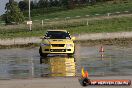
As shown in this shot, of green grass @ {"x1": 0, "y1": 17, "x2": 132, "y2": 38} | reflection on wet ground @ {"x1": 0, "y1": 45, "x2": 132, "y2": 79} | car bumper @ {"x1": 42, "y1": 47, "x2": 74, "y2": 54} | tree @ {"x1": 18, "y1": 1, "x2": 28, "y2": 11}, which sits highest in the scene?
reflection on wet ground @ {"x1": 0, "y1": 45, "x2": 132, "y2": 79}

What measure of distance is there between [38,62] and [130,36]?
56.9 feet

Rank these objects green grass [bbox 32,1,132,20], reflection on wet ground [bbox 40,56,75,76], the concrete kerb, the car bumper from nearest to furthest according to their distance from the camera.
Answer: reflection on wet ground [bbox 40,56,75,76] → the car bumper → the concrete kerb → green grass [bbox 32,1,132,20]

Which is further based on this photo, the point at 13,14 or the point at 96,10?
the point at 96,10

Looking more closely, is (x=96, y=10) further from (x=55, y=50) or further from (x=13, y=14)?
(x=55, y=50)

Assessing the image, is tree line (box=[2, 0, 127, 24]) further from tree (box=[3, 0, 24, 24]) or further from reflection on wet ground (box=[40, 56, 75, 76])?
reflection on wet ground (box=[40, 56, 75, 76])

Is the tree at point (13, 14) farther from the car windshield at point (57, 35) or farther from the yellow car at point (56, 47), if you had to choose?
the yellow car at point (56, 47)

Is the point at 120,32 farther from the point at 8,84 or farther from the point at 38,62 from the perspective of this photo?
the point at 8,84

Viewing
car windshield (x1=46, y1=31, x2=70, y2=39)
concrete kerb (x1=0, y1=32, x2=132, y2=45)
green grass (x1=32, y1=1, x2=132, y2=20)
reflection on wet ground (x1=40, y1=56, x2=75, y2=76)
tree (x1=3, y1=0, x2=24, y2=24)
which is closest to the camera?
reflection on wet ground (x1=40, y1=56, x2=75, y2=76)

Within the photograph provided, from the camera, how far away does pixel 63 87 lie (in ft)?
48.2

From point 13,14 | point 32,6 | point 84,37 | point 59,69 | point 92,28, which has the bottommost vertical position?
point 32,6

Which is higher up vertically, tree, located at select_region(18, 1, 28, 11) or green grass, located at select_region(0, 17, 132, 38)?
green grass, located at select_region(0, 17, 132, 38)

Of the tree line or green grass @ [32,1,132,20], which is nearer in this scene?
the tree line

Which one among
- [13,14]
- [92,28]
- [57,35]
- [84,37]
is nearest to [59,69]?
[57,35]

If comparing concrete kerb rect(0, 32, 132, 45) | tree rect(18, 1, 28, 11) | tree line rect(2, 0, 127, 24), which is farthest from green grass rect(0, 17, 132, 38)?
tree rect(18, 1, 28, 11)
